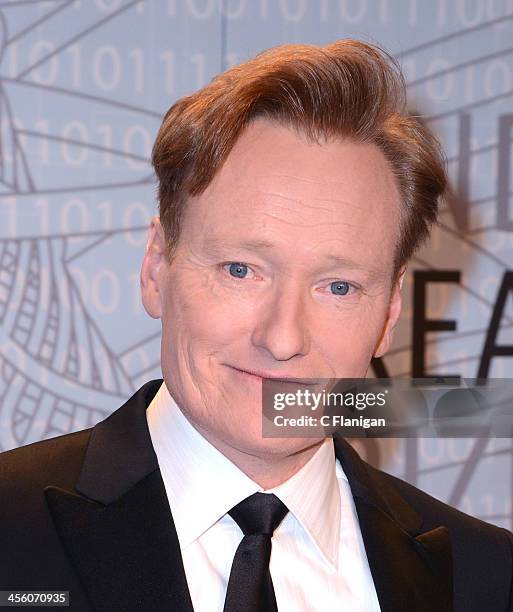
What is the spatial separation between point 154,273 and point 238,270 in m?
0.16

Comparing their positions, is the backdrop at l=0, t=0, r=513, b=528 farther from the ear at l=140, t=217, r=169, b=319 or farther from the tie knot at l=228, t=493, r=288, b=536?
the tie knot at l=228, t=493, r=288, b=536

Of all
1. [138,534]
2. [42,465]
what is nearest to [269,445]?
[138,534]

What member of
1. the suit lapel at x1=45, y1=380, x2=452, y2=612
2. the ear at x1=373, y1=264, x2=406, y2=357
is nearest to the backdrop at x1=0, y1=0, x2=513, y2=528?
the suit lapel at x1=45, y1=380, x2=452, y2=612

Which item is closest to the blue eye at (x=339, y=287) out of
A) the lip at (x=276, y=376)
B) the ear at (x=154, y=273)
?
the lip at (x=276, y=376)

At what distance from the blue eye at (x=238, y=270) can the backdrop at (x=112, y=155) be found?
978 mm

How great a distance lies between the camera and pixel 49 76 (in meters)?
2.05

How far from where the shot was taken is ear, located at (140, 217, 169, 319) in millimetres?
1261

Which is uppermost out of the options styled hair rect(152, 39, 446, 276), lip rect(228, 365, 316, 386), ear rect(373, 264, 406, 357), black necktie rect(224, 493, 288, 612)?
styled hair rect(152, 39, 446, 276)

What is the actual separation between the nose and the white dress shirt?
173 mm

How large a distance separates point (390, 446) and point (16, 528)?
1.25 metres

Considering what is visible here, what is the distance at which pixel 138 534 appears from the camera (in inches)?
45.2

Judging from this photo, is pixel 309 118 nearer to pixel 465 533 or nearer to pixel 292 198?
pixel 292 198

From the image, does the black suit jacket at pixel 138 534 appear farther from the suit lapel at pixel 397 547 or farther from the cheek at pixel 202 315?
the cheek at pixel 202 315

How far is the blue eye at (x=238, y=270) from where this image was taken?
1.14 m
